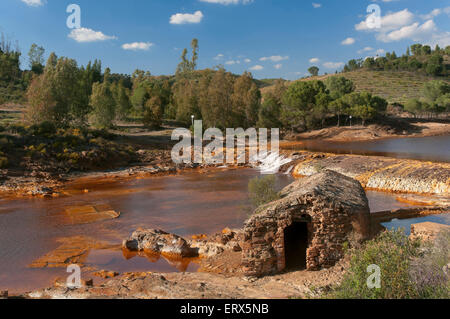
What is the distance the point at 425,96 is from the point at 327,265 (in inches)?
3122

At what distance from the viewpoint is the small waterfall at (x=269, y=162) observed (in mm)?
29272

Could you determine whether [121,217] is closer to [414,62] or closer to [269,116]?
[269,116]

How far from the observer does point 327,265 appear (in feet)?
30.7

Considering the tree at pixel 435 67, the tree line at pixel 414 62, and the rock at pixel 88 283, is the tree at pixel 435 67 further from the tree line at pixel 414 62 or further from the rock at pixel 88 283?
the rock at pixel 88 283

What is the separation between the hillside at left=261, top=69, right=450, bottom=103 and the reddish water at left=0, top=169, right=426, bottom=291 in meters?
68.5

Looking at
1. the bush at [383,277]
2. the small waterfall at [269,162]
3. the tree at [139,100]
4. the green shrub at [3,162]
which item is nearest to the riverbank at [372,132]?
the small waterfall at [269,162]

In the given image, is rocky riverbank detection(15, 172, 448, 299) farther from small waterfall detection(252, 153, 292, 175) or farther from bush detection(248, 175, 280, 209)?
small waterfall detection(252, 153, 292, 175)

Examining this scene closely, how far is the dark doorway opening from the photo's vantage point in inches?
395

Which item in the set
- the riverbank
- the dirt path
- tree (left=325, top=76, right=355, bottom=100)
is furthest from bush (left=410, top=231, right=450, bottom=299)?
tree (left=325, top=76, right=355, bottom=100)

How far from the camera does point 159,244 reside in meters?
12.5

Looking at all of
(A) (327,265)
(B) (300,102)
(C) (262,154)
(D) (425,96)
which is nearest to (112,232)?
(A) (327,265)

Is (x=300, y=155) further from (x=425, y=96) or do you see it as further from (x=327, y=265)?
(x=425, y=96)

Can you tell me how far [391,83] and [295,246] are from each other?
96.1 metres

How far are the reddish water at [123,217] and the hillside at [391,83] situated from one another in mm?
68459
